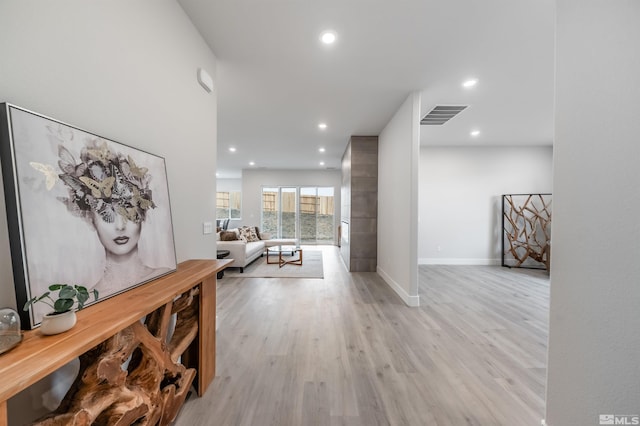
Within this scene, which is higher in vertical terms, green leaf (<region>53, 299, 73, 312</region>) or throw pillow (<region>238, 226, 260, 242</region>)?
green leaf (<region>53, 299, 73, 312</region>)

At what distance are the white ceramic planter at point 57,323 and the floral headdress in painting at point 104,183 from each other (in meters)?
0.40

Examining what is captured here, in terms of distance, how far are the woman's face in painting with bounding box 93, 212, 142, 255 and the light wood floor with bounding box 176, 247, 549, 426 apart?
1.08 m

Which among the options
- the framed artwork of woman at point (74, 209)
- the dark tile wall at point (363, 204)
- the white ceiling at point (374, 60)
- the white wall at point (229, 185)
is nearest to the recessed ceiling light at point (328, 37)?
the white ceiling at point (374, 60)

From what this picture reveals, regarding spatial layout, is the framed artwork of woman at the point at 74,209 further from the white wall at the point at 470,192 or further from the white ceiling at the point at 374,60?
the white wall at the point at 470,192

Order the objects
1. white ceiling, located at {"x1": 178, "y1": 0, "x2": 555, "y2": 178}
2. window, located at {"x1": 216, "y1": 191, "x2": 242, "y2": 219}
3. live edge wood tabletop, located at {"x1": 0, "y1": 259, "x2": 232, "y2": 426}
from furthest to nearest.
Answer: window, located at {"x1": 216, "y1": 191, "x2": 242, "y2": 219}
white ceiling, located at {"x1": 178, "y1": 0, "x2": 555, "y2": 178}
live edge wood tabletop, located at {"x1": 0, "y1": 259, "x2": 232, "y2": 426}

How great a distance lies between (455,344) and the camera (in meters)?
2.29

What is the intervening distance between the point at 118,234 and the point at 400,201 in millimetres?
3235

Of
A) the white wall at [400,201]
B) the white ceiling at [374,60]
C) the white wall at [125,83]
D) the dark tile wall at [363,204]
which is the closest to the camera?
the white wall at [125,83]

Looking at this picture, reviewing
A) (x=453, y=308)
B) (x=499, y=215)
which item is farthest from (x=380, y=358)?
(x=499, y=215)

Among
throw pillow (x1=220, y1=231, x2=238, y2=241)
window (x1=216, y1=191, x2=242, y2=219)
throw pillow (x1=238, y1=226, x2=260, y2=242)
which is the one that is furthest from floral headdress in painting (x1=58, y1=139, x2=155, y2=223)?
window (x1=216, y1=191, x2=242, y2=219)

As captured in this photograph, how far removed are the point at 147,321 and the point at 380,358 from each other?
1726 mm

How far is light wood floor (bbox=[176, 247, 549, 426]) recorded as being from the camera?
151 cm

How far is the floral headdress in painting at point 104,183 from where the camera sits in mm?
985

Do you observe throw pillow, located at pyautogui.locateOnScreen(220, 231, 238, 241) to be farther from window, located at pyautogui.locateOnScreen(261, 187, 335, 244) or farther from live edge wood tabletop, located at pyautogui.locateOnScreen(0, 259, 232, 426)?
live edge wood tabletop, located at pyautogui.locateOnScreen(0, 259, 232, 426)
